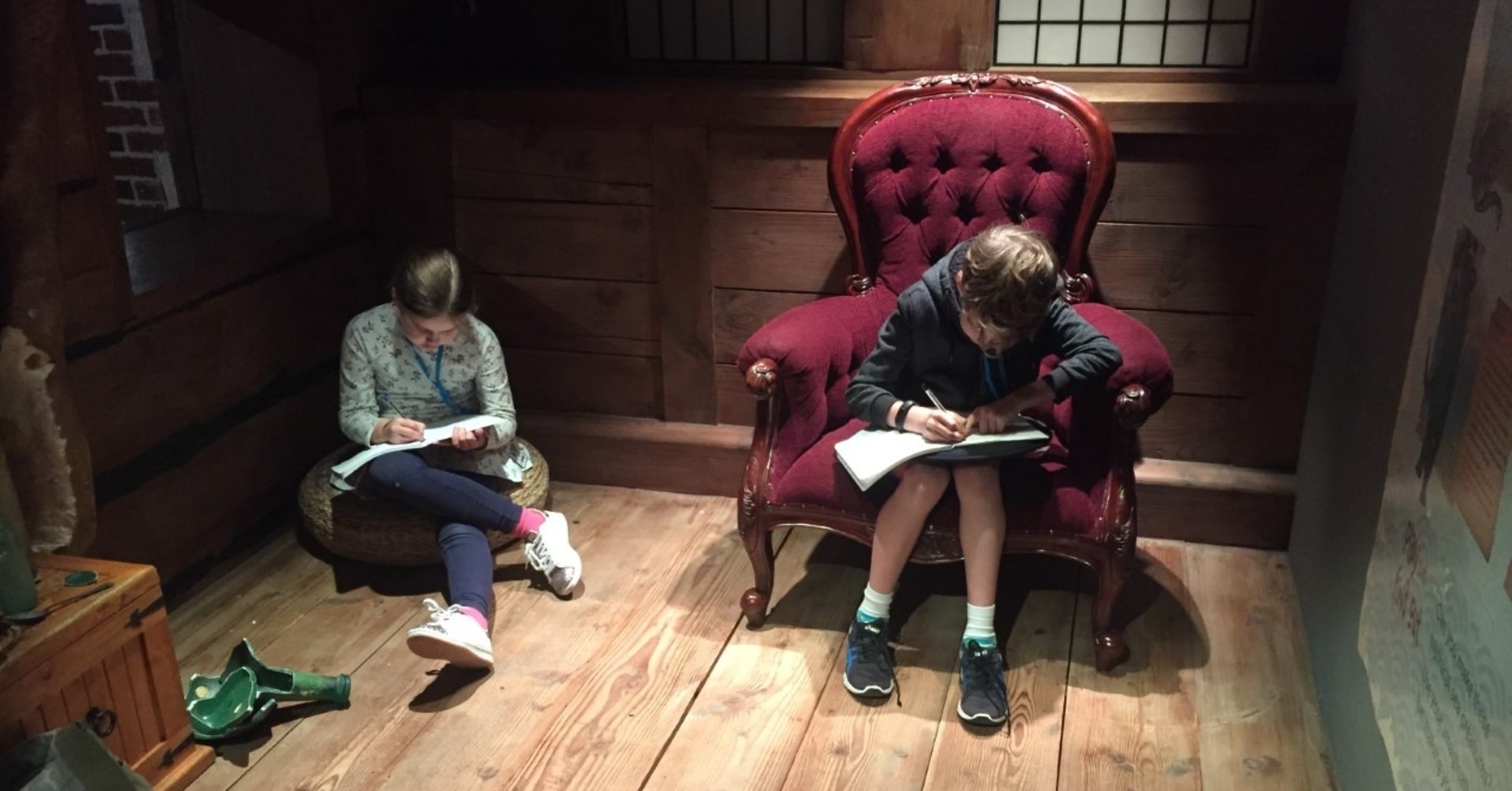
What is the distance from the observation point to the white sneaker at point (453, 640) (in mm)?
2242

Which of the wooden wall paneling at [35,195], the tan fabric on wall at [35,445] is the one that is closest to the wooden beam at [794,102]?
the wooden wall paneling at [35,195]

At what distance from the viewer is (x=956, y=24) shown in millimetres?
2822

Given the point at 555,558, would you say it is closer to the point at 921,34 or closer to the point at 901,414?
the point at 901,414

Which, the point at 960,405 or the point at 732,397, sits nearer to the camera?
the point at 960,405

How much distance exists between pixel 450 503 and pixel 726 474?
0.78 m

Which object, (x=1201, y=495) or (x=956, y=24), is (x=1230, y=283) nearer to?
(x=1201, y=495)

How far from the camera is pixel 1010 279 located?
6.53 ft

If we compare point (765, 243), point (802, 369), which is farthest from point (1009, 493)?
point (765, 243)

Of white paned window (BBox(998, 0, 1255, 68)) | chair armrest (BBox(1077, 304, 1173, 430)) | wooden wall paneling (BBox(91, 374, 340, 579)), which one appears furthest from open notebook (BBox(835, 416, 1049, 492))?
wooden wall paneling (BBox(91, 374, 340, 579))

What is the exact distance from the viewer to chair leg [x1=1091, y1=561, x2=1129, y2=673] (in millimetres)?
2281

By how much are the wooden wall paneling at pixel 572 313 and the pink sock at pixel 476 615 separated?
35.9 inches

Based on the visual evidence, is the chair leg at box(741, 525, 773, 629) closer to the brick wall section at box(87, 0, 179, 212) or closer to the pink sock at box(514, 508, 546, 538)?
the pink sock at box(514, 508, 546, 538)

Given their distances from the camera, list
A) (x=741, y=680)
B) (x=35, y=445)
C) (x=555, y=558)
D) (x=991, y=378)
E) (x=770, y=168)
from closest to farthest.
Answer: (x=35, y=445), (x=991, y=378), (x=741, y=680), (x=555, y=558), (x=770, y=168)

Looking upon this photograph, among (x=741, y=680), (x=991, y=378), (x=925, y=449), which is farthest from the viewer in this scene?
(x=741, y=680)
